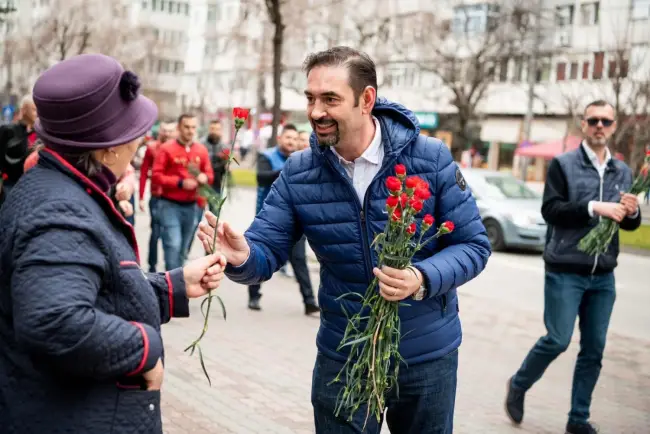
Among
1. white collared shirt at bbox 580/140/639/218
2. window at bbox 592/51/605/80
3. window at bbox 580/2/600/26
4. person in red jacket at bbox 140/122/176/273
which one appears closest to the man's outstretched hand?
white collared shirt at bbox 580/140/639/218

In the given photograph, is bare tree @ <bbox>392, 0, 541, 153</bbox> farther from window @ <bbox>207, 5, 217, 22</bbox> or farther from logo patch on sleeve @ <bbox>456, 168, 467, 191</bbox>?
window @ <bbox>207, 5, 217, 22</bbox>

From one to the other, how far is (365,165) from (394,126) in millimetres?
189

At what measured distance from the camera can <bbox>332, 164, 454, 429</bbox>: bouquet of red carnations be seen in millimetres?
3152

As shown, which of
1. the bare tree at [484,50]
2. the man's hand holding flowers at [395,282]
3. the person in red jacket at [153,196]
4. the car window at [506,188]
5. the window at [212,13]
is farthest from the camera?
the window at [212,13]

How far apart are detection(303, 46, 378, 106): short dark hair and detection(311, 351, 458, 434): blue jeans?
104cm

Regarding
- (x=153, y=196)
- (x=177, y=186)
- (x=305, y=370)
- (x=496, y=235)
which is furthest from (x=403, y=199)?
(x=496, y=235)

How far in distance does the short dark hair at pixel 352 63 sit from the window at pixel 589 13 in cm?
4873

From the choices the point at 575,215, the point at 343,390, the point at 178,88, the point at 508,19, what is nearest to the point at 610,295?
the point at 575,215

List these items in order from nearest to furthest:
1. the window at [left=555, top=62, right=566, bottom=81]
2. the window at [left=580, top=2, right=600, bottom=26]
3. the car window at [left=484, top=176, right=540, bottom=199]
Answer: the car window at [left=484, top=176, right=540, bottom=199] < the window at [left=580, top=2, right=600, bottom=26] < the window at [left=555, top=62, right=566, bottom=81]

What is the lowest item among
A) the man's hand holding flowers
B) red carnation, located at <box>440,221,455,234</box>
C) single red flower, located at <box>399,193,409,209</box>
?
the man's hand holding flowers

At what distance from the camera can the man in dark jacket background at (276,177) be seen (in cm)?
936

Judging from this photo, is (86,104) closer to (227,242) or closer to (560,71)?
(227,242)

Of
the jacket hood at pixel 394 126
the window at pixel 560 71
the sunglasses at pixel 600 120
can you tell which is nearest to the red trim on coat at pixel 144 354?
the jacket hood at pixel 394 126

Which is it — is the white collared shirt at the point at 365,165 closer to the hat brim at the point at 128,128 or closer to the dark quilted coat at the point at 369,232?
the dark quilted coat at the point at 369,232
